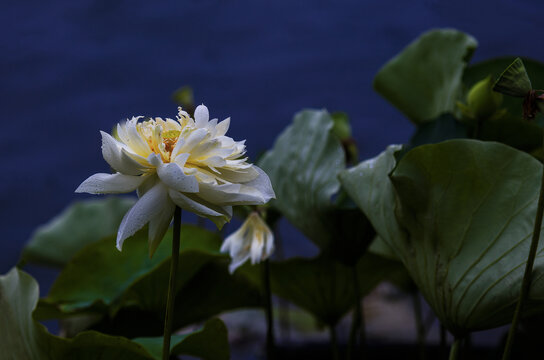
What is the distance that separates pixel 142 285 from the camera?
47 cm

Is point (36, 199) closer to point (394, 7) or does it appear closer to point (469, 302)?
point (394, 7)

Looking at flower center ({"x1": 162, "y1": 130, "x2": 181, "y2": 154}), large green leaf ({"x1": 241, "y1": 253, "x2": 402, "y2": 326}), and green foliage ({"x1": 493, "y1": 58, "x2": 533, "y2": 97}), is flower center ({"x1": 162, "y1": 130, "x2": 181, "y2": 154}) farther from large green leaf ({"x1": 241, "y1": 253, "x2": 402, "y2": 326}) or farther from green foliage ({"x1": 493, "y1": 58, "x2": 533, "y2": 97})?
large green leaf ({"x1": 241, "y1": 253, "x2": 402, "y2": 326})

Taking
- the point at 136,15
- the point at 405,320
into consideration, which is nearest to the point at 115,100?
the point at 136,15

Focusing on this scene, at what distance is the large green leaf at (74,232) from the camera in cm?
84

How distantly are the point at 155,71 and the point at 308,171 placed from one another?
100cm

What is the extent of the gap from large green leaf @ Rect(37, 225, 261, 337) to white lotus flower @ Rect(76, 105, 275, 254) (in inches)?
8.7

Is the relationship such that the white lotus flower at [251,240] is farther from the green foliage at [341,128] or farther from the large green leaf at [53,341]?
the green foliage at [341,128]

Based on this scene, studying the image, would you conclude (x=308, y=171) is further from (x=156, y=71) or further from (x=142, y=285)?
(x=156, y=71)

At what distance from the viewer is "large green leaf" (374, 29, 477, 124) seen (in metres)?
0.53

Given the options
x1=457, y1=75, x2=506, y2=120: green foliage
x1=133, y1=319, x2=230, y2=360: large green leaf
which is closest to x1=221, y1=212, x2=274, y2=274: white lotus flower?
x1=133, y1=319, x2=230, y2=360: large green leaf

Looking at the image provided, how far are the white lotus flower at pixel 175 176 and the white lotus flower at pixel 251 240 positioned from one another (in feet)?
0.45

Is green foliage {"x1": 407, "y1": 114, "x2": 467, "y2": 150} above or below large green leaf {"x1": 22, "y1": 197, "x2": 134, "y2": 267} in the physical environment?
above

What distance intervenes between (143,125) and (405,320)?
808mm

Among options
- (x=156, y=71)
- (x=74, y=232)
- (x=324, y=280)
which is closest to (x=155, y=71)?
(x=156, y=71)
